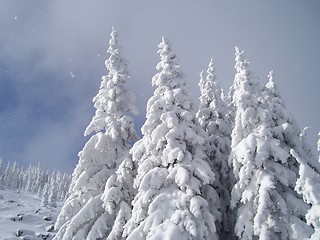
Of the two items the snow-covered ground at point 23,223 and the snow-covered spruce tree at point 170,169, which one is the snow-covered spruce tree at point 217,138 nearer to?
the snow-covered spruce tree at point 170,169

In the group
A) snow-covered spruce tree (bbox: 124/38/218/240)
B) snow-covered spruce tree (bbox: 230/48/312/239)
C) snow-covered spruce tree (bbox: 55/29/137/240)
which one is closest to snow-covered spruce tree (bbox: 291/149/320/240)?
snow-covered spruce tree (bbox: 230/48/312/239)

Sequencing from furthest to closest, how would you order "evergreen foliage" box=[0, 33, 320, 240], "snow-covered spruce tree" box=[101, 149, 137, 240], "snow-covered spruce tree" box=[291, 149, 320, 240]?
"snow-covered spruce tree" box=[101, 149, 137, 240], "evergreen foliage" box=[0, 33, 320, 240], "snow-covered spruce tree" box=[291, 149, 320, 240]

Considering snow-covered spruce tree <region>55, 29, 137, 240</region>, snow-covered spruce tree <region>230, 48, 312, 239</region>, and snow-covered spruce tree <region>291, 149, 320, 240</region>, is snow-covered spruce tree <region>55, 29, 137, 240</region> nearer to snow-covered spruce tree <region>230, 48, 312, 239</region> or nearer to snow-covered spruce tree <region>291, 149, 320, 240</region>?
snow-covered spruce tree <region>230, 48, 312, 239</region>

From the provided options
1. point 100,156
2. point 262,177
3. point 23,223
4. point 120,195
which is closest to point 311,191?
point 262,177

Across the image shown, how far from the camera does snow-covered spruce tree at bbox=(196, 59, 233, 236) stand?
890 inches

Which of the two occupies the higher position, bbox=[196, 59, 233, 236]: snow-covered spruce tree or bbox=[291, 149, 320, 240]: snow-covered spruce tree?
bbox=[196, 59, 233, 236]: snow-covered spruce tree

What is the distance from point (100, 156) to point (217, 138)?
29.8 feet

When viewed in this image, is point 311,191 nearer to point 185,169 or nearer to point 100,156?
point 185,169

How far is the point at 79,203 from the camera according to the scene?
22484 mm

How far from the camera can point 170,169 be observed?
60.3 ft

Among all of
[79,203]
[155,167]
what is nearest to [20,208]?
[79,203]

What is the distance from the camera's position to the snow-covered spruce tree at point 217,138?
22602mm

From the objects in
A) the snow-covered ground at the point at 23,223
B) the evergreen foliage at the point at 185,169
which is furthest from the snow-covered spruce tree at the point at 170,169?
the snow-covered ground at the point at 23,223

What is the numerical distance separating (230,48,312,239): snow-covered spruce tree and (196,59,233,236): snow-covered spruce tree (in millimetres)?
2395
